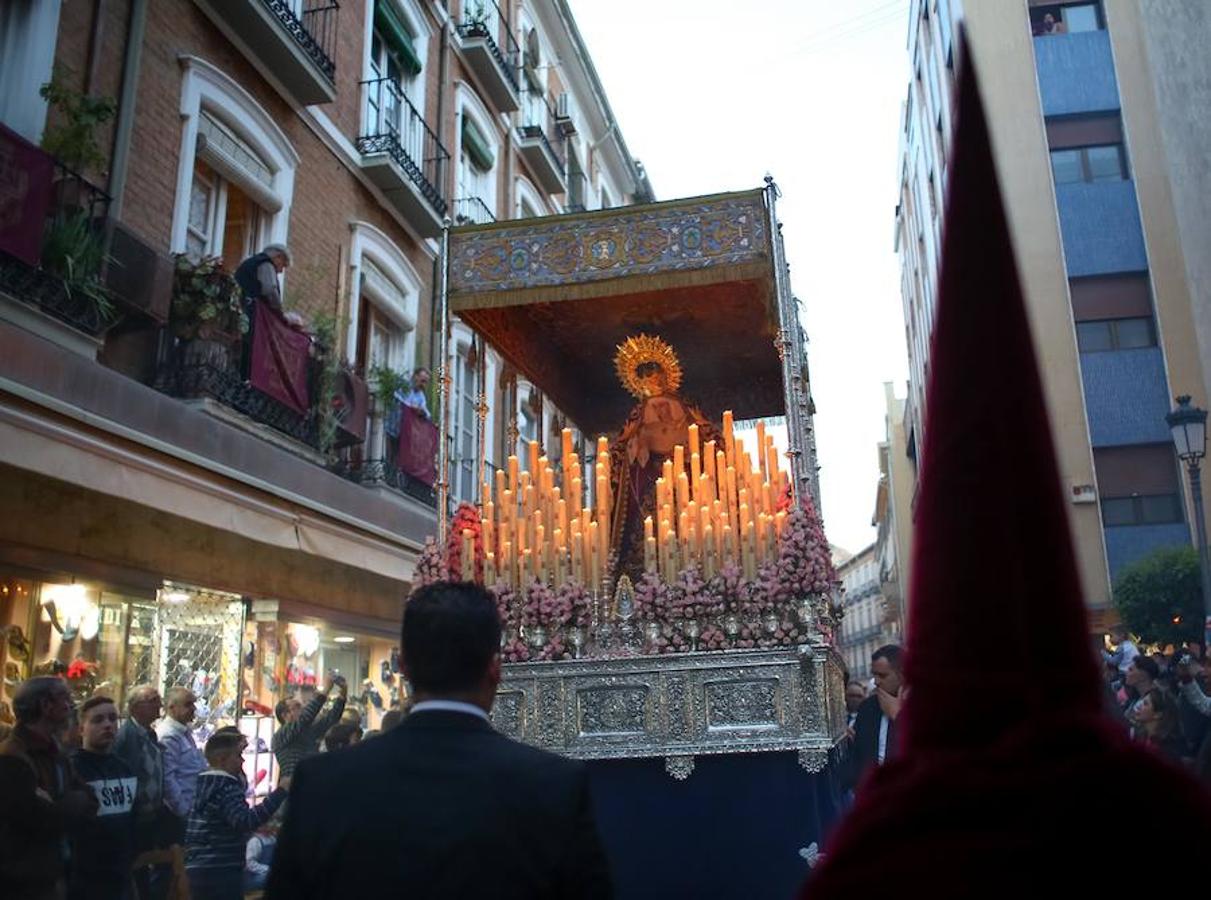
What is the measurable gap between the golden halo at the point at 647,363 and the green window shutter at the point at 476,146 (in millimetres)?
7357

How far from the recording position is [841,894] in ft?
2.93

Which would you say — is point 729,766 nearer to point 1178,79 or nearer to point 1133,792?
point 1133,792

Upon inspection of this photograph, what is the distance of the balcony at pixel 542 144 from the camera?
1678 centimetres

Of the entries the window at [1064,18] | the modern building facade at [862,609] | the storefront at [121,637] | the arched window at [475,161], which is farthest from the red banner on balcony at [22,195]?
the modern building facade at [862,609]

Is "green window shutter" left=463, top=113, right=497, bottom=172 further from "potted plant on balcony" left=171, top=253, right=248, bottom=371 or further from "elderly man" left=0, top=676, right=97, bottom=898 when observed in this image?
"elderly man" left=0, top=676, right=97, bottom=898

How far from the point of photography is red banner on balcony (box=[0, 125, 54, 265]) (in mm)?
6148

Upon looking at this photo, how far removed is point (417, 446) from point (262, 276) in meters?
3.05

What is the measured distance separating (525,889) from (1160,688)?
7.51 metres

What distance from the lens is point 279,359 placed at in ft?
29.1

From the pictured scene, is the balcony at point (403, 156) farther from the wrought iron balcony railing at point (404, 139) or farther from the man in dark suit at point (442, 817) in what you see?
the man in dark suit at point (442, 817)

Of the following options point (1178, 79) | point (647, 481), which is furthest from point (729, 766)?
point (1178, 79)

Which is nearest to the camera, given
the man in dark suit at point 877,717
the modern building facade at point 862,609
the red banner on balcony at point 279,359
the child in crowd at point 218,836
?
the child in crowd at point 218,836

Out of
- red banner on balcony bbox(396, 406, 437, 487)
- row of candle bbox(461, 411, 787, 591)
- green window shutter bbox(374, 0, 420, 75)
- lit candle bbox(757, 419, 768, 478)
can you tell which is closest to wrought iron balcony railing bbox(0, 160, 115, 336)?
row of candle bbox(461, 411, 787, 591)

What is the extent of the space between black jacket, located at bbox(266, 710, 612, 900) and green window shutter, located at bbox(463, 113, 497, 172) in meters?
13.8
